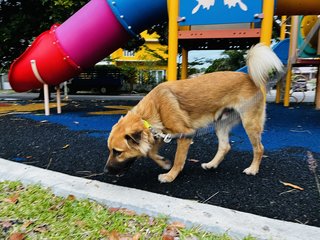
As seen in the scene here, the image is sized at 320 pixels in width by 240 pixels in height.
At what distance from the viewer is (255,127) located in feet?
9.36

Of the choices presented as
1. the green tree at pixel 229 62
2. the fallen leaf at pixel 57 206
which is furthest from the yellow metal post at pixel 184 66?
the green tree at pixel 229 62

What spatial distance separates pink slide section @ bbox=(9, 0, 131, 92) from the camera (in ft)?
18.4

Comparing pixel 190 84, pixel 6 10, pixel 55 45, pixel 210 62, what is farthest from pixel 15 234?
pixel 210 62

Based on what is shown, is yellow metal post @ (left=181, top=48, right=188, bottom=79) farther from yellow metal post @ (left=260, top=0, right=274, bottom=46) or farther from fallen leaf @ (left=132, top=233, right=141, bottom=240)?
fallen leaf @ (left=132, top=233, right=141, bottom=240)

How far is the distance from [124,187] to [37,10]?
11956 mm

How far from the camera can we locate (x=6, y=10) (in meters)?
12.4

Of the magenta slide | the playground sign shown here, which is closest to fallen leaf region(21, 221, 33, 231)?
the playground sign

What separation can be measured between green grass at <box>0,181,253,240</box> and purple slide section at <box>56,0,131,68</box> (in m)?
4.07

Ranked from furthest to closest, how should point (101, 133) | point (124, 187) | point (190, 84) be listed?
point (101, 133), point (190, 84), point (124, 187)

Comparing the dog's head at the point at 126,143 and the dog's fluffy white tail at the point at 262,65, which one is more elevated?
the dog's fluffy white tail at the point at 262,65

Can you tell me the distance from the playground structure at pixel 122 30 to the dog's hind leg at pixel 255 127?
1.80m

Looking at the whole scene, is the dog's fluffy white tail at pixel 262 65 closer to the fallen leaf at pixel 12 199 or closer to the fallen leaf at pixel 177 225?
the fallen leaf at pixel 177 225

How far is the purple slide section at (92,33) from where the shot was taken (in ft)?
18.2

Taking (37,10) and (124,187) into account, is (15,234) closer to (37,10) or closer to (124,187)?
(124,187)
